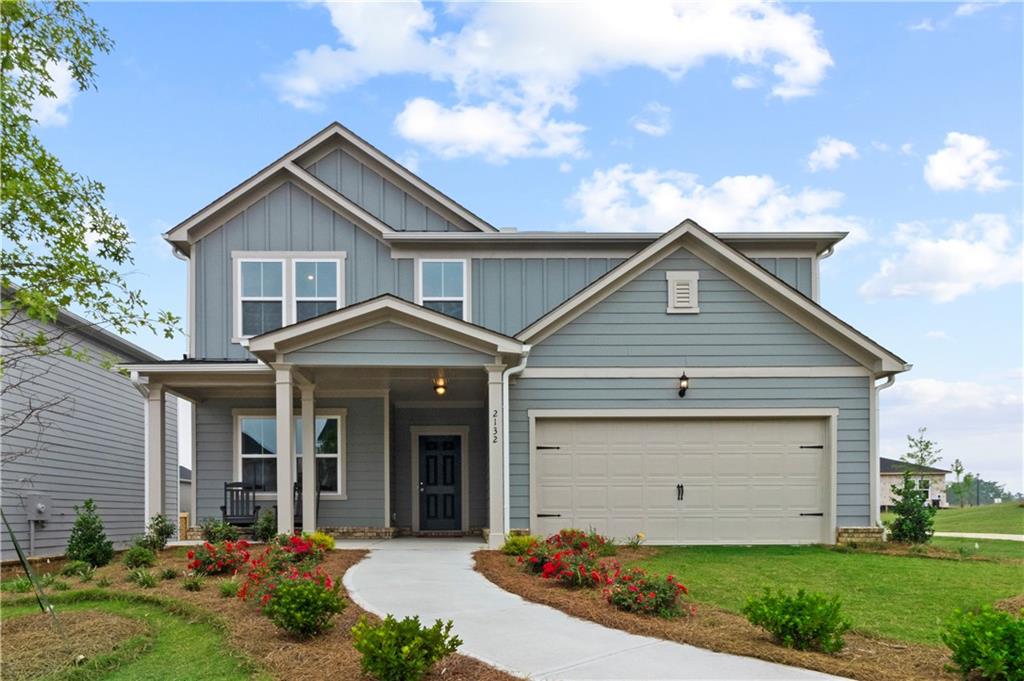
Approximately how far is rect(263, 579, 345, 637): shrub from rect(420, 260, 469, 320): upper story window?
9030 millimetres

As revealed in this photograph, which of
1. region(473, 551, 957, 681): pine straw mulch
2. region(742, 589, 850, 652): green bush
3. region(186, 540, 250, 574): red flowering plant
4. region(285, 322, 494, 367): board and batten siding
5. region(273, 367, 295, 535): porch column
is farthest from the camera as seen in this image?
region(285, 322, 494, 367): board and batten siding

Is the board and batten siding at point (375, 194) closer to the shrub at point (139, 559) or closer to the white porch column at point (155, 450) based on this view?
the white porch column at point (155, 450)

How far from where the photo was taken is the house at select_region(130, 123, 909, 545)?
12.8 m

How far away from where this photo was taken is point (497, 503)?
38.6 feet

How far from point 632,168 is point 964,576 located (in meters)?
10.2

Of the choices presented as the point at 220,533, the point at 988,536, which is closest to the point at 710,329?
the point at 220,533

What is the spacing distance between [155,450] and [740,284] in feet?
33.4

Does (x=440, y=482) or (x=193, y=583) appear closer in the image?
(x=193, y=583)

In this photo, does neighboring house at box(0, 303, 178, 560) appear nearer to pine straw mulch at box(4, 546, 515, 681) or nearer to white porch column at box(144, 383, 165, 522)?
white porch column at box(144, 383, 165, 522)

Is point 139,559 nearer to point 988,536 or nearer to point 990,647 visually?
point 990,647

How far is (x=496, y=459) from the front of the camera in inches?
469

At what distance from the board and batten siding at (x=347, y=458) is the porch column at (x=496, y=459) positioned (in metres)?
3.44

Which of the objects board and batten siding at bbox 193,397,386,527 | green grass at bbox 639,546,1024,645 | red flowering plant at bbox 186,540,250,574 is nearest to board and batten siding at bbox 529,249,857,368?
green grass at bbox 639,546,1024,645

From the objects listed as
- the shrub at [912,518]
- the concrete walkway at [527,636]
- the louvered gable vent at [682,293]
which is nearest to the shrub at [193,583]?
the concrete walkway at [527,636]
